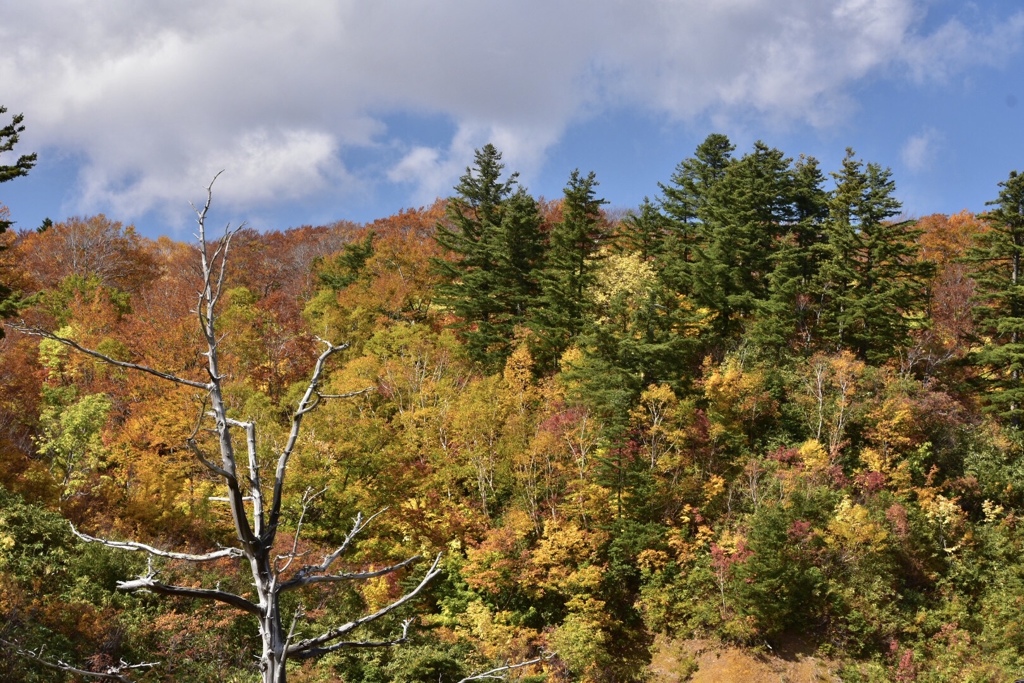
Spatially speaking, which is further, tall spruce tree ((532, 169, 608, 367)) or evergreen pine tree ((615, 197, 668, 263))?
evergreen pine tree ((615, 197, 668, 263))

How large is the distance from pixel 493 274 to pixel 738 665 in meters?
19.3

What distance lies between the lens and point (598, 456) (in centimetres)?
2470

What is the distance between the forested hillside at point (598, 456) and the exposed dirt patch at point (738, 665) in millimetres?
562

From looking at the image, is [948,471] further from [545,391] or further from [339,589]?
[339,589]

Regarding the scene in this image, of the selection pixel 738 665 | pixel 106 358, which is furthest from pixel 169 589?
pixel 738 665

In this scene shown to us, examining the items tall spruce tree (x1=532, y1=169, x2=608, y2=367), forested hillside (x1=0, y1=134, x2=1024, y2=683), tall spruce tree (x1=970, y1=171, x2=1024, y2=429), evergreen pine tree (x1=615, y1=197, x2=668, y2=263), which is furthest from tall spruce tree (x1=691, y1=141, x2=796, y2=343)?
tall spruce tree (x1=970, y1=171, x2=1024, y2=429)

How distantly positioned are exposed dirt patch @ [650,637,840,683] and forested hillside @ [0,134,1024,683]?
1.85ft

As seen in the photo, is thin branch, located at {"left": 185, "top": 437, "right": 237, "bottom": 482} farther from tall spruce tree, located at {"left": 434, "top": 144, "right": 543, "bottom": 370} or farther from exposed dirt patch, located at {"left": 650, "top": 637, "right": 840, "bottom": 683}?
tall spruce tree, located at {"left": 434, "top": 144, "right": 543, "bottom": 370}

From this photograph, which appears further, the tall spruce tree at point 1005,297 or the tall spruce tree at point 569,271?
the tall spruce tree at point 569,271

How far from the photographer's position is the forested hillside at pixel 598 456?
19406mm

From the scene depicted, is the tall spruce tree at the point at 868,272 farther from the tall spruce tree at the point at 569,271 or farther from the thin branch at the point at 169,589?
the thin branch at the point at 169,589

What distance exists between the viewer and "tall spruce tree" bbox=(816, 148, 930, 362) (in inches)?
1067

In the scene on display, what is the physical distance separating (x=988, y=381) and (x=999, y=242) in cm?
527

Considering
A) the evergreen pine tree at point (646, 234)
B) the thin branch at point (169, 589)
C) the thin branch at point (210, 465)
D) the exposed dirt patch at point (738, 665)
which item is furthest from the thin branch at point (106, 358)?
the evergreen pine tree at point (646, 234)
